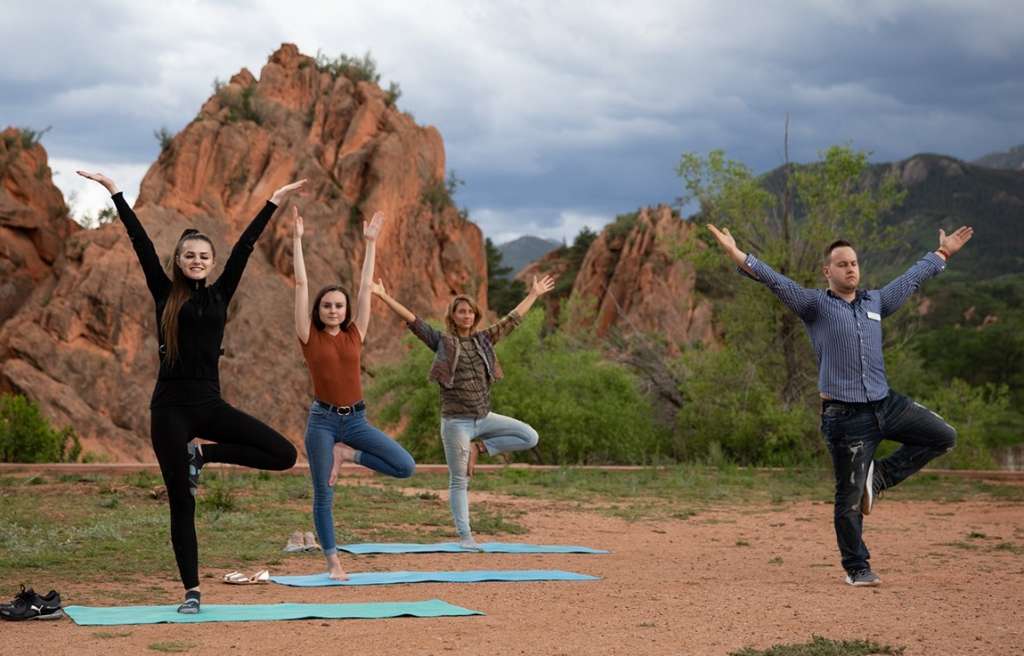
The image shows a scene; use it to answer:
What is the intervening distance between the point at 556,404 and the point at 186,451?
1758cm

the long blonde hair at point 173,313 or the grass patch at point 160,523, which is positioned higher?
the long blonde hair at point 173,313

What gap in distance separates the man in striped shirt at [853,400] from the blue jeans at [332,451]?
295 cm

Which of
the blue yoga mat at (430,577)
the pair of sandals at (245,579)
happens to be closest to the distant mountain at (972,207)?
the blue yoga mat at (430,577)

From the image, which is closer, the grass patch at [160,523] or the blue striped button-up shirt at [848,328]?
the blue striped button-up shirt at [848,328]

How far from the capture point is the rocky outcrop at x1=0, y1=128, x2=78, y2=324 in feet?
116

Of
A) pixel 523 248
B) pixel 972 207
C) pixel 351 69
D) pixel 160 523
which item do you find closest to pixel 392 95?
pixel 351 69

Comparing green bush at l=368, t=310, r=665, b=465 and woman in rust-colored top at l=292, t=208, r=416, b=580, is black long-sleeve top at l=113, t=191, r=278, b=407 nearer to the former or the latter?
woman in rust-colored top at l=292, t=208, r=416, b=580

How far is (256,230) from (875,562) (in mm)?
6237

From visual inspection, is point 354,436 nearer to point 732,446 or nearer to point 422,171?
point 732,446

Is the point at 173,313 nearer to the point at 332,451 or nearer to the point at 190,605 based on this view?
the point at 190,605

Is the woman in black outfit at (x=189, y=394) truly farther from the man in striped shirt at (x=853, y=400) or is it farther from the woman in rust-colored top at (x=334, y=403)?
the man in striped shirt at (x=853, y=400)

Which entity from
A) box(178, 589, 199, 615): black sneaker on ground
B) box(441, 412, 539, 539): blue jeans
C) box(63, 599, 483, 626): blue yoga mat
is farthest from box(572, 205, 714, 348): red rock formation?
box(178, 589, 199, 615): black sneaker on ground

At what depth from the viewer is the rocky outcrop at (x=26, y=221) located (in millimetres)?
35312

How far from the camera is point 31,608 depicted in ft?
23.8
